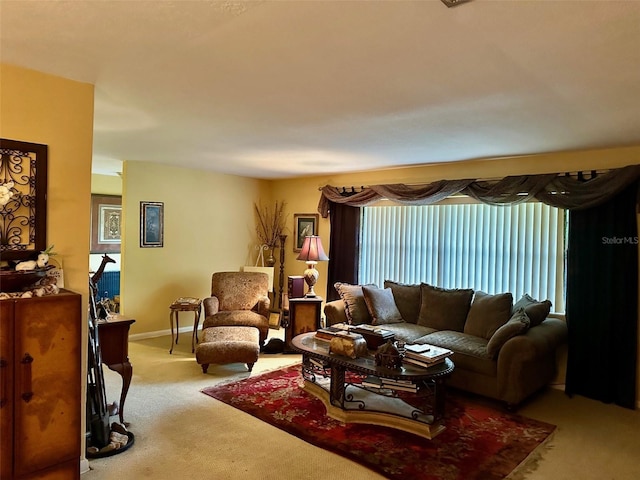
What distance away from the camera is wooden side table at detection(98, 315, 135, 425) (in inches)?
122

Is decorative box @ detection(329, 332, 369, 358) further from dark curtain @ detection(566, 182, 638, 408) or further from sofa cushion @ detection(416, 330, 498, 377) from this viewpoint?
dark curtain @ detection(566, 182, 638, 408)

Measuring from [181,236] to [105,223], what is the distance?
2183mm

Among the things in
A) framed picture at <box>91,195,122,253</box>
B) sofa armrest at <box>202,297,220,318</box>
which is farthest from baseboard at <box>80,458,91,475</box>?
framed picture at <box>91,195,122,253</box>

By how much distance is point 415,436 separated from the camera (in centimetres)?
320

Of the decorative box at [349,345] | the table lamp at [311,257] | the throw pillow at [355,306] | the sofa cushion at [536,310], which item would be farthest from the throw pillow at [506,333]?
the table lamp at [311,257]

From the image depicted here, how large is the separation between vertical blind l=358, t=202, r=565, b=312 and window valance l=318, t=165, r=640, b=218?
0.30 meters

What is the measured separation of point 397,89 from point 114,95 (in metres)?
1.79

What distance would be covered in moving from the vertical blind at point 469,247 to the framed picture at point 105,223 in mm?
4445

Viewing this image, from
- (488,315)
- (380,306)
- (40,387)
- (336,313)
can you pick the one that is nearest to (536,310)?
(488,315)

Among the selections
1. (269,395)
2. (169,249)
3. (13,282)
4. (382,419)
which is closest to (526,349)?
Result: (382,419)

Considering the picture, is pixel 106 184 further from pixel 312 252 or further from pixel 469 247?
pixel 469 247

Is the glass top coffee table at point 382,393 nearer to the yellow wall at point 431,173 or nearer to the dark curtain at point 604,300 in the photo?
the dark curtain at point 604,300

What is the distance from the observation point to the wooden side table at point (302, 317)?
529 cm

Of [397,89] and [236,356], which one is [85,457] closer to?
[236,356]
